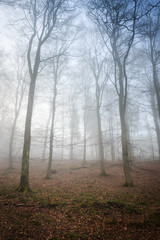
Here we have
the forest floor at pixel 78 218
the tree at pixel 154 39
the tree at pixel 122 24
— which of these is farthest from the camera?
the tree at pixel 154 39

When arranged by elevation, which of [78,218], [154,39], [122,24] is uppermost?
[154,39]

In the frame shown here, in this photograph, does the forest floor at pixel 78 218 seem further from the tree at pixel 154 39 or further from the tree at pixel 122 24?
the tree at pixel 154 39

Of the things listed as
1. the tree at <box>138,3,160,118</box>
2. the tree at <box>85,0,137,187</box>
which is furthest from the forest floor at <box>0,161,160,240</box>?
the tree at <box>138,3,160,118</box>

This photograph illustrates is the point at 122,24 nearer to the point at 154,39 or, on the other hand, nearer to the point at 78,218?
the point at 78,218

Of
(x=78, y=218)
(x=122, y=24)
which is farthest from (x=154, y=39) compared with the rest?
(x=78, y=218)

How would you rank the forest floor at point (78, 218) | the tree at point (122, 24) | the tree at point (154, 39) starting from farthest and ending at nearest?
the tree at point (154, 39), the tree at point (122, 24), the forest floor at point (78, 218)

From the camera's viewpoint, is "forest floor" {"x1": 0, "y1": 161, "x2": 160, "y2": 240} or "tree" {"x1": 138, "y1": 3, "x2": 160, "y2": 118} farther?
"tree" {"x1": 138, "y1": 3, "x2": 160, "y2": 118}

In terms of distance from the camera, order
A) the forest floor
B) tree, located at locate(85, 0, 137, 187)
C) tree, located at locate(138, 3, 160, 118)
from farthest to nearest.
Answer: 1. tree, located at locate(138, 3, 160, 118)
2. tree, located at locate(85, 0, 137, 187)
3. the forest floor

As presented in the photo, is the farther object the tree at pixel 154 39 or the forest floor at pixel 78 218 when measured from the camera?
the tree at pixel 154 39

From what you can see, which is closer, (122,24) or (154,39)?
(122,24)

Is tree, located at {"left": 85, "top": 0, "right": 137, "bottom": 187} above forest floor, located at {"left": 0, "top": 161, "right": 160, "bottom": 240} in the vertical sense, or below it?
above

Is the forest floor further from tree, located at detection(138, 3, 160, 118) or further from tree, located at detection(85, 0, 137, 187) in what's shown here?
tree, located at detection(138, 3, 160, 118)

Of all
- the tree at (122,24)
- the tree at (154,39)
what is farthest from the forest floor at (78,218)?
the tree at (154,39)

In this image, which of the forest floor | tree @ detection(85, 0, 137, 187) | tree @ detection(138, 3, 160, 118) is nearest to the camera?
the forest floor
